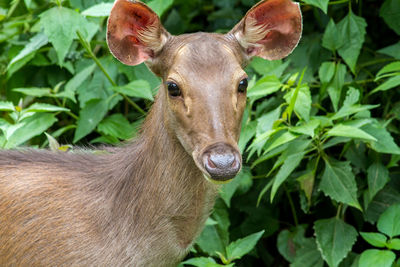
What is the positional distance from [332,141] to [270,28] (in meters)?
1.02

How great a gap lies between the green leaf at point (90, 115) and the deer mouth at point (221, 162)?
1.91 meters

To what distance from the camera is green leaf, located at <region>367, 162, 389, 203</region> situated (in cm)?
465

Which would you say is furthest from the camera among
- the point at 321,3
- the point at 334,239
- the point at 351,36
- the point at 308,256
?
the point at 351,36

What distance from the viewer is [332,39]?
5137mm

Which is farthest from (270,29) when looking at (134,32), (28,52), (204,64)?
(28,52)

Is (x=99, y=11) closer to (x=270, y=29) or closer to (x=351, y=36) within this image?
(x=270, y=29)

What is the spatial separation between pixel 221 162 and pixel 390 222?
173 cm

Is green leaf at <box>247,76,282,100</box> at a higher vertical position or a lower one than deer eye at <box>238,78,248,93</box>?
lower

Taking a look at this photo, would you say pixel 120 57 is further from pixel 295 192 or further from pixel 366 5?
pixel 366 5

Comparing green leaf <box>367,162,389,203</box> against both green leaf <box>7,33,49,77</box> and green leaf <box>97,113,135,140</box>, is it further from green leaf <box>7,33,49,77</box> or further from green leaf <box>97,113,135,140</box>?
green leaf <box>7,33,49,77</box>

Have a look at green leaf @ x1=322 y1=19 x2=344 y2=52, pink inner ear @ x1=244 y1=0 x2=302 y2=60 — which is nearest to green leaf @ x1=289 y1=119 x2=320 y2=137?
pink inner ear @ x1=244 y1=0 x2=302 y2=60

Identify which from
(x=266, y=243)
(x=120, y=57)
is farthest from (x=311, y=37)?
(x=120, y=57)

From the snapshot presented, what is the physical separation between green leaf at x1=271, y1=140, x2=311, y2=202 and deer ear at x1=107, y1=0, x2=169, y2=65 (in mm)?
1112

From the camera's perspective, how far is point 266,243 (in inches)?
238
